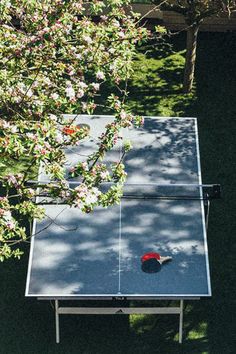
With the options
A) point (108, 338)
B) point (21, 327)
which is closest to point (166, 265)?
point (108, 338)

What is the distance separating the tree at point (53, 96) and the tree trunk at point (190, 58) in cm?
365

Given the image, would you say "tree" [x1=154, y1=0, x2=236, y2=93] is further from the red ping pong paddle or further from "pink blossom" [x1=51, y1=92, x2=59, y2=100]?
the red ping pong paddle

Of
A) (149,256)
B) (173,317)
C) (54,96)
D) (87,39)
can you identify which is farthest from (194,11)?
(173,317)

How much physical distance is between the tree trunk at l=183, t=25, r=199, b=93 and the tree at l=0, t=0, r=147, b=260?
3.65 metres

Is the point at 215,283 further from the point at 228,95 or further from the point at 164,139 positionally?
the point at 228,95

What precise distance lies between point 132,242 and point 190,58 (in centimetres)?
689

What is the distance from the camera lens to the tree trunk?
652 inches

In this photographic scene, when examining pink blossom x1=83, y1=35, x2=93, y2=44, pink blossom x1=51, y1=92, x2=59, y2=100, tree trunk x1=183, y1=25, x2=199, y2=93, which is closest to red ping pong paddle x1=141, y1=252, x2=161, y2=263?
pink blossom x1=51, y1=92, x2=59, y2=100

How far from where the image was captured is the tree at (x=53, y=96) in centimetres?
1005

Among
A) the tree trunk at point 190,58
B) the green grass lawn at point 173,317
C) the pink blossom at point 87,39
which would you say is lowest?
the green grass lawn at point 173,317

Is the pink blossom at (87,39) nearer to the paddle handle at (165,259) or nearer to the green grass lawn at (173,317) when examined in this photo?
the paddle handle at (165,259)

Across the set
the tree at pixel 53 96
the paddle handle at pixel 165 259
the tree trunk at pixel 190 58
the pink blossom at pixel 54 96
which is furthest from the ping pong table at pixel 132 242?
the tree trunk at pixel 190 58

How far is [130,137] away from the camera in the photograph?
13.8 m

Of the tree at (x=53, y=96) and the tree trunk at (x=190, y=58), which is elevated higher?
the tree trunk at (x=190, y=58)
